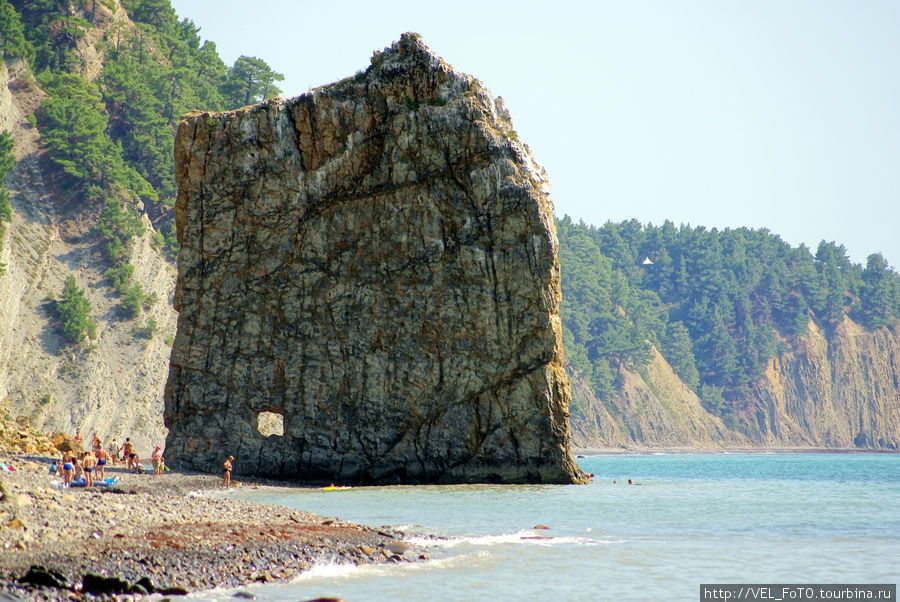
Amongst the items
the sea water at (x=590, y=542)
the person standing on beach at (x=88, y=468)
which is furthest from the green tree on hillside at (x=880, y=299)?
the person standing on beach at (x=88, y=468)

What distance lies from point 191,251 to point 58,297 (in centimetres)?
3239

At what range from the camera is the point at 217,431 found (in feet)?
123

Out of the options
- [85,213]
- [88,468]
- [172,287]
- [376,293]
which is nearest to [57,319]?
[85,213]

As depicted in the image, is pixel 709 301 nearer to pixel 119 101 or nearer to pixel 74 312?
pixel 119 101

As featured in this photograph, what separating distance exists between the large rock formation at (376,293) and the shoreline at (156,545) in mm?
13178

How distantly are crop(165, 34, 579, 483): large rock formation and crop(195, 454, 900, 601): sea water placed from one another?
2545 mm

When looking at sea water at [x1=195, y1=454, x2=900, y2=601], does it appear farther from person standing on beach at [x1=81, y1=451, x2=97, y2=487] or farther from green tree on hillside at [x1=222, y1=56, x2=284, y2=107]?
green tree on hillside at [x1=222, y1=56, x2=284, y2=107]

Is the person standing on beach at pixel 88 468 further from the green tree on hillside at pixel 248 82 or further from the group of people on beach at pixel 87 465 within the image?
the green tree on hillside at pixel 248 82

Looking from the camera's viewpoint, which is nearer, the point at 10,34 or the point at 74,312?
the point at 74,312

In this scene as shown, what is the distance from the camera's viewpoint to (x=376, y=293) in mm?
36906

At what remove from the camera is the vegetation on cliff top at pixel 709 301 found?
504 ft

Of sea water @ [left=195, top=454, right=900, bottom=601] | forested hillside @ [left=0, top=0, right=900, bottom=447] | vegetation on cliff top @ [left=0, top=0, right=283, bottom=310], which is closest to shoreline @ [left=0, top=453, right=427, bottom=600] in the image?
sea water @ [left=195, top=454, right=900, bottom=601]

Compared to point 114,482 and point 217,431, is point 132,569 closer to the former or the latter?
point 114,482

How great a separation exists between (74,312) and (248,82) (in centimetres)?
4819
